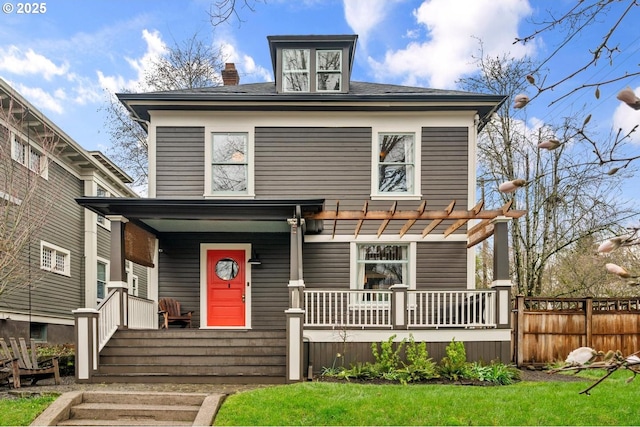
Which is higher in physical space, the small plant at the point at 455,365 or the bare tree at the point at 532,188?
the bare tree at the point at 532,188

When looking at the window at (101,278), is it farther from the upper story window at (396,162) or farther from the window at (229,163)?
the upper story window at (396,162)

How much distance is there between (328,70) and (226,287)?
551cm

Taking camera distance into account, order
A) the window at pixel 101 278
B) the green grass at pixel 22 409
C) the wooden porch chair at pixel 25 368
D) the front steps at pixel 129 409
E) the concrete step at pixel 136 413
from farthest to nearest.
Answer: the window at pixel 101 278 → the wooden porch chair at pixel 25 368 → the concrete step at pixel 136 413 → the front steps at pixel 129 409 → the green grass at pixel 22 409

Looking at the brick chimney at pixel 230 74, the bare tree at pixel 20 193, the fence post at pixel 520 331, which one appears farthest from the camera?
the brick chimney at pixel 230 74

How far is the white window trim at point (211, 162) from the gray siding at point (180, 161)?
122mm

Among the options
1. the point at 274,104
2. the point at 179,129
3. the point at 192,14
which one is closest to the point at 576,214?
the point at 274,104

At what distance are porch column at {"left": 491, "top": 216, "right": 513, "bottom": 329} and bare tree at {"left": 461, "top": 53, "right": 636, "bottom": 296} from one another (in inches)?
201

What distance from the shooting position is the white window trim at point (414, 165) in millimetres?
10164

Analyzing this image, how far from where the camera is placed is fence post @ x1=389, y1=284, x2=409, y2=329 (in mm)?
8297

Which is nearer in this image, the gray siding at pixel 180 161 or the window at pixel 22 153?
the gray siding at pixel 180 161

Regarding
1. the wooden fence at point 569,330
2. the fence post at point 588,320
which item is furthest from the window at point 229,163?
the fence post at point 588,320

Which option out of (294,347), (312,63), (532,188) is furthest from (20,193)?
(532,188)

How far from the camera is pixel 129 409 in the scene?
571 cm

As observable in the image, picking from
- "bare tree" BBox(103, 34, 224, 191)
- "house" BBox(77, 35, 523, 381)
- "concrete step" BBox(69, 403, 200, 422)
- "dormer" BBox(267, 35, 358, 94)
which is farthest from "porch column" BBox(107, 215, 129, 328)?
"bare tree" BBox(103, 34, 224, 191)
